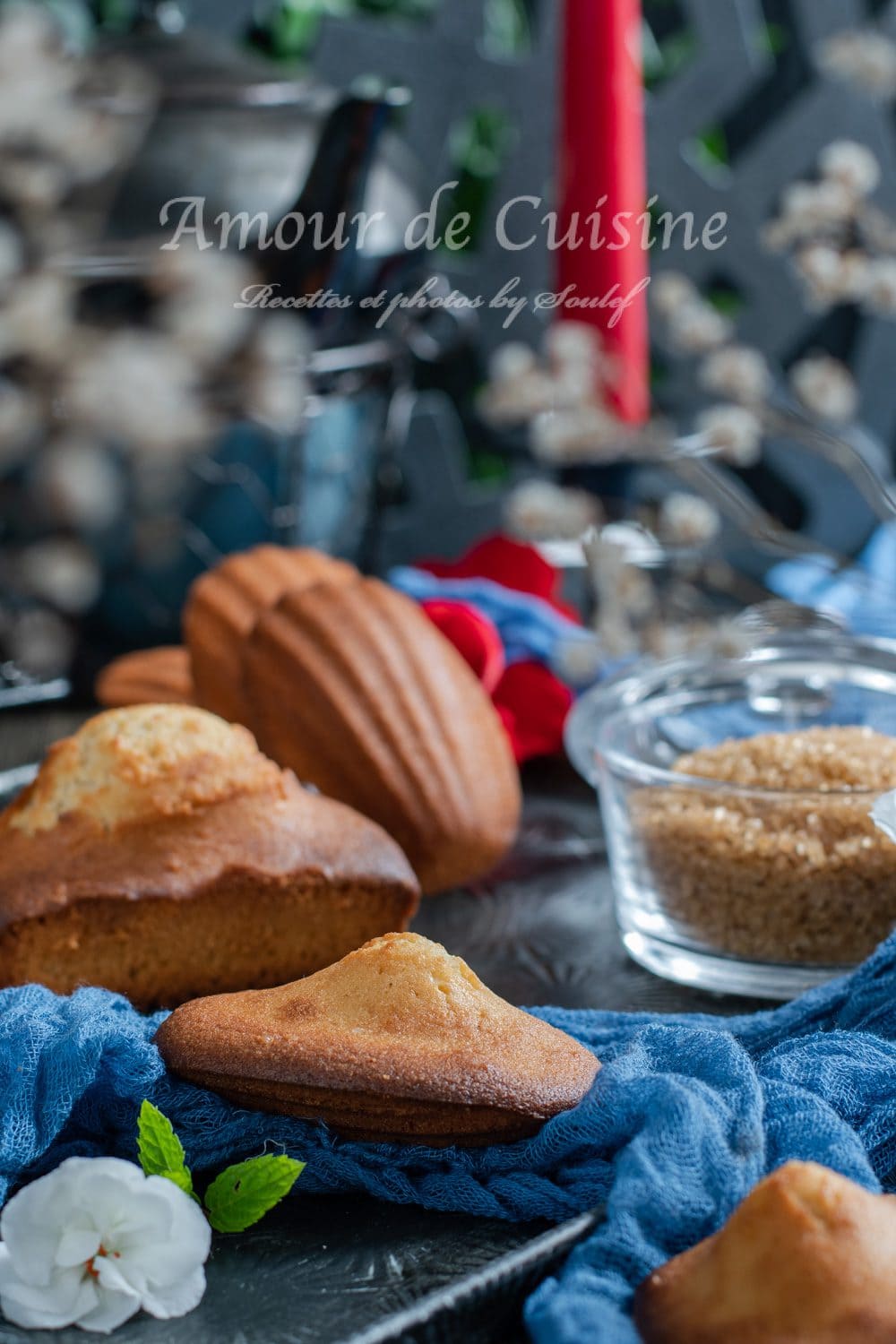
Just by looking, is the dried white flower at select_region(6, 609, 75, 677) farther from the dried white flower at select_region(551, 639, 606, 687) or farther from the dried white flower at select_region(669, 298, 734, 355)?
the dried white flower at select_region(669, 298, 734, 355)

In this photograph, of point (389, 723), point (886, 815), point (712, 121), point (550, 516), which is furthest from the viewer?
point (712, 121)

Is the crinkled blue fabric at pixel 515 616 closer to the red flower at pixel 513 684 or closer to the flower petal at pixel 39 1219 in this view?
the red flower at pixel 513 684

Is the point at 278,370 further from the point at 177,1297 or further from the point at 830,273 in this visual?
the point at 177,1297

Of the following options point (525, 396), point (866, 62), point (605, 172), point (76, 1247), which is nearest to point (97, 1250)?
point (76, 1247)

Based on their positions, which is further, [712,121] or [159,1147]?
[712,121]

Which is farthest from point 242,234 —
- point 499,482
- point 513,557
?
point 499,482
